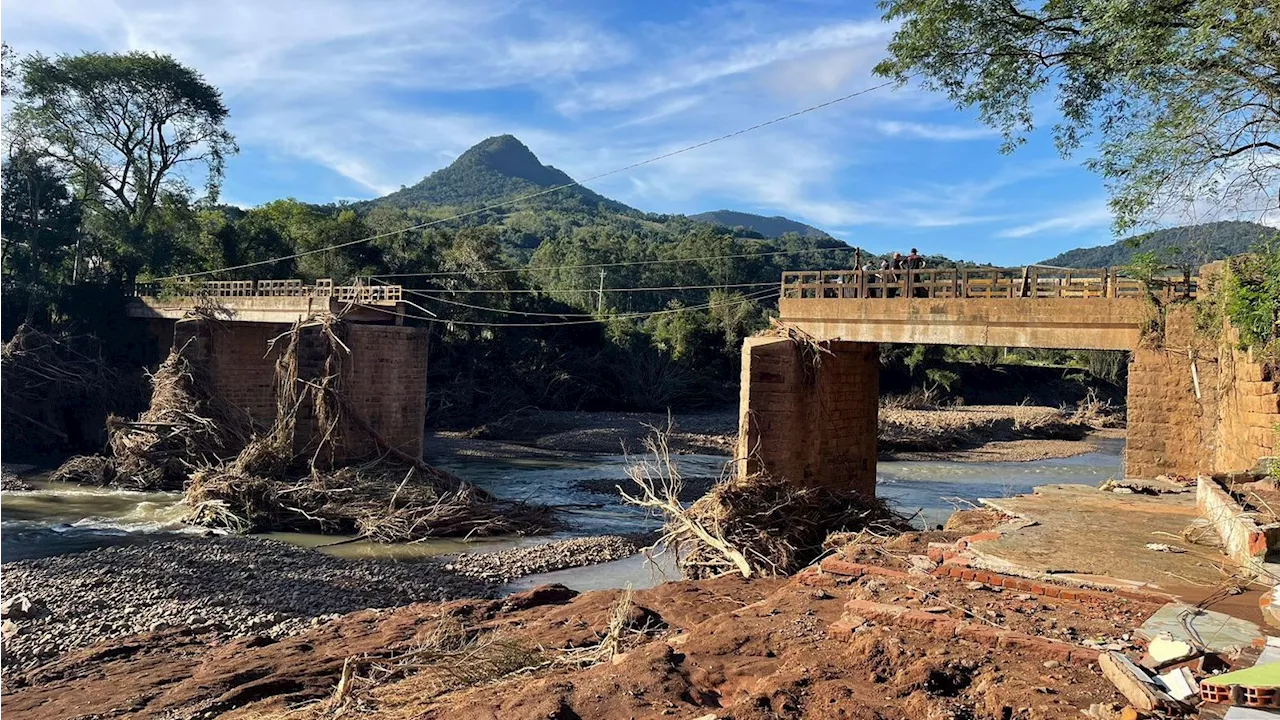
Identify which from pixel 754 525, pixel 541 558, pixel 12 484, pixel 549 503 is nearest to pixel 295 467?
pixel 549 503

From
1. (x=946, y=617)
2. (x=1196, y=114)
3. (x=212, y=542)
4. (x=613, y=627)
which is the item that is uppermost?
(x=1196, y=114)

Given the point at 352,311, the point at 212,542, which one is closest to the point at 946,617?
the point at 212,542

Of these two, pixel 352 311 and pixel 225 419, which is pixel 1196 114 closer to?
pixel 352 311

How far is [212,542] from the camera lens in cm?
1697

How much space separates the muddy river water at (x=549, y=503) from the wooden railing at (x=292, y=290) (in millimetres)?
6189

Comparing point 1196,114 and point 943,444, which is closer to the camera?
point 1196,114

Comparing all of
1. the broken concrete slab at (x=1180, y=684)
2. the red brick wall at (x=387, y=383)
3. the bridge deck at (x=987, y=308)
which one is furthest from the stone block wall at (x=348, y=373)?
the broken concrete slab at (x=1180, y=684)

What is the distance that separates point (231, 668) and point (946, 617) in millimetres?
6737

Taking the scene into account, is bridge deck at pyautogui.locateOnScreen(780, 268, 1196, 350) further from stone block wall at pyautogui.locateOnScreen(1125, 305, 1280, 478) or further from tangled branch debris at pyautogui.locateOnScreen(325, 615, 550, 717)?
tangled branch debris at pyautogui.locateOnScreen(325, 615, 550, 717)

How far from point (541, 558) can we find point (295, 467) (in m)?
8.12

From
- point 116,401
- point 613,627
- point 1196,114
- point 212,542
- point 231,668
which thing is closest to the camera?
point 613,627

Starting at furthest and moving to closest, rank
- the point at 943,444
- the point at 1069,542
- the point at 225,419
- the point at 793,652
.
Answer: the point at 943,444 < the point at 225,419 < the point at 1069,542 < the point at 793,652

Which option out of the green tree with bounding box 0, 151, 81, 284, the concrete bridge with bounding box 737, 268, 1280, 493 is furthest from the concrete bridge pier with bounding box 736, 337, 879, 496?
the green tree with bounding box 0, 151, 81, 284

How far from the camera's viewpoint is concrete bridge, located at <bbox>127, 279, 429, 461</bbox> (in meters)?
22.5
